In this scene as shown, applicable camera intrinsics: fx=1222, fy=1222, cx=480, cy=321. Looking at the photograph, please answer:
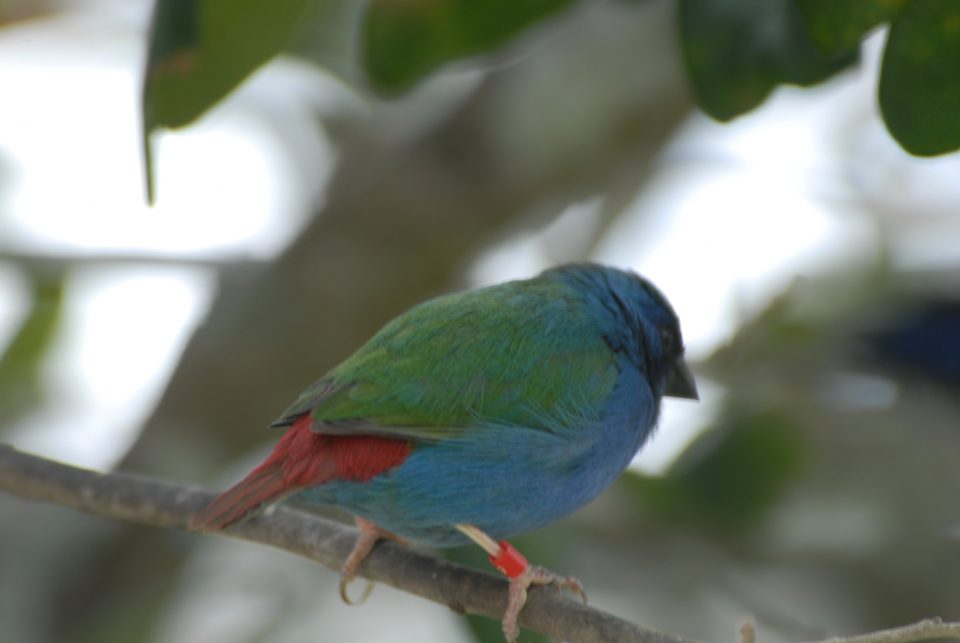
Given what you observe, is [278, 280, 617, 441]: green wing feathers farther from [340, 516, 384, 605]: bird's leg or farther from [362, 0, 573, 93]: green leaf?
[362, 0, 573, 93]: green leaf

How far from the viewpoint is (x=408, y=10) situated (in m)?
2.94

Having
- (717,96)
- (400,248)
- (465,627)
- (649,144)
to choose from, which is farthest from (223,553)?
(717,96)

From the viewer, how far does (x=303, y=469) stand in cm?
246

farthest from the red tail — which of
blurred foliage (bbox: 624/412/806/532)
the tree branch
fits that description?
blurred foliage (bbox: 624/412/806/532)

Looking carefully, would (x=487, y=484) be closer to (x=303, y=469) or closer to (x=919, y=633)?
(x=303, y=469)

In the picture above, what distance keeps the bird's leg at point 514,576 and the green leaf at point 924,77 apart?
108 cm

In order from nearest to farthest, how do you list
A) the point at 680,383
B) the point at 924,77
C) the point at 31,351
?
1. the point at 924,77
2. the point at 680,383
3. the point at 31,351

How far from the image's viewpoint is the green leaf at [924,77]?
83.0 inches

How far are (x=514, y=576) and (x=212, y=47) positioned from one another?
48.4 inches

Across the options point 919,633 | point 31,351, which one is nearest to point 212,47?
point 919,633

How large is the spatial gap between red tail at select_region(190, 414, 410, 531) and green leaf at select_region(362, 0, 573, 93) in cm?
94

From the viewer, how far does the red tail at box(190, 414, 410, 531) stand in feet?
7.98

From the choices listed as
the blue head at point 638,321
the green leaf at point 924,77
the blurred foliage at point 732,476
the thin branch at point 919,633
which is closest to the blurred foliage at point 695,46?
the green leaf at point 924,77

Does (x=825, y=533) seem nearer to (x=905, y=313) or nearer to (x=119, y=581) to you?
(x=905, y=313)
